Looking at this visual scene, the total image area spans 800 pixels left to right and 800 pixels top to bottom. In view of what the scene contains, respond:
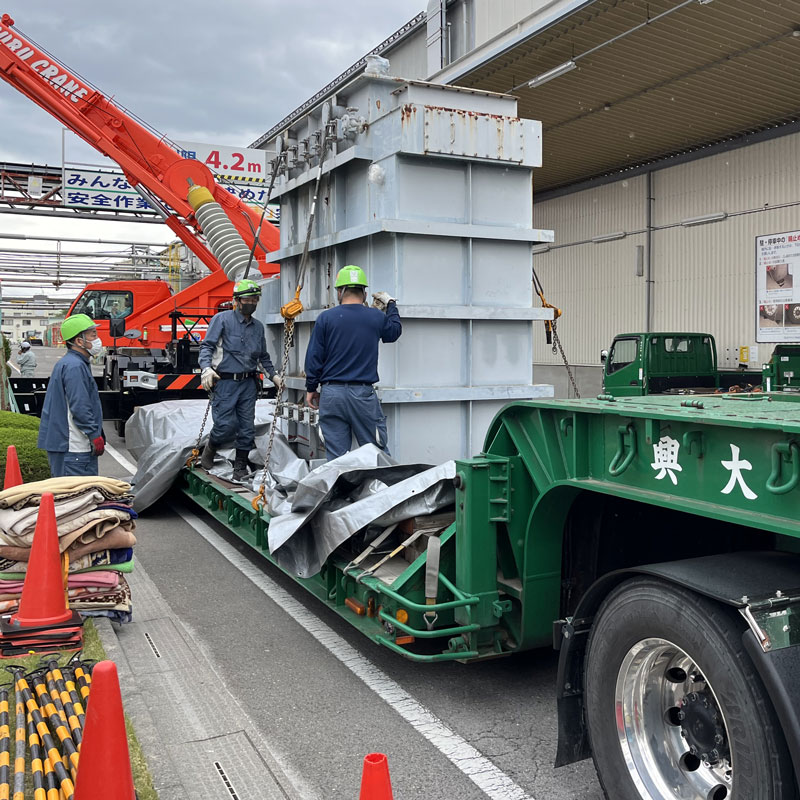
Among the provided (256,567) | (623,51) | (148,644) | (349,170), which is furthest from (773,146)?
(148,644)

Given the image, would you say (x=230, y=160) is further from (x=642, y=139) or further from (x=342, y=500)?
(x=342, y=500)

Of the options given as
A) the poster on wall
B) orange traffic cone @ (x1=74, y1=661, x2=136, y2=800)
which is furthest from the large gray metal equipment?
the poster on wall

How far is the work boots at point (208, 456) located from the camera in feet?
25.9

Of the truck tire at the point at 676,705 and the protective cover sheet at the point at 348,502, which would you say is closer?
the truck tire at the point at 676,705

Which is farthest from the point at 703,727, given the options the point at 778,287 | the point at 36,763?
the point at 778,287

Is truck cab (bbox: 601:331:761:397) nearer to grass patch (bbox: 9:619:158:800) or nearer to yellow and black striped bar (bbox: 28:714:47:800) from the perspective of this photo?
grass patch (bbox: 9:619:158:800)

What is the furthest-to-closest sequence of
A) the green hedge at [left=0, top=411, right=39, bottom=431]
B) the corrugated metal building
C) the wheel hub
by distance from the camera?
1. the corrugated metal building
2. the green hedge at [left=0, top=411, right=39, bottom=431]
3. the wheel hub

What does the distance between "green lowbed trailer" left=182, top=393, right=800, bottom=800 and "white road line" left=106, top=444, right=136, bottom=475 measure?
793cm

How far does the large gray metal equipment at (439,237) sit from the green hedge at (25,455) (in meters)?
3.83

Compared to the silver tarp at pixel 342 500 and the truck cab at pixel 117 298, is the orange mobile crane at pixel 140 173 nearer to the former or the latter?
the truck cab at pixel 117 298

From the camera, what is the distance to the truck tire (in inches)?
90.2

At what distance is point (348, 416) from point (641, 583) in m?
3.52

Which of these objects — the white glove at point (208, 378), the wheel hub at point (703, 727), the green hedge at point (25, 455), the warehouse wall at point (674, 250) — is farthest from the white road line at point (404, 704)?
the warehouse wall at point (674, 250)

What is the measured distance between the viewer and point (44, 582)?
14.9 ft
